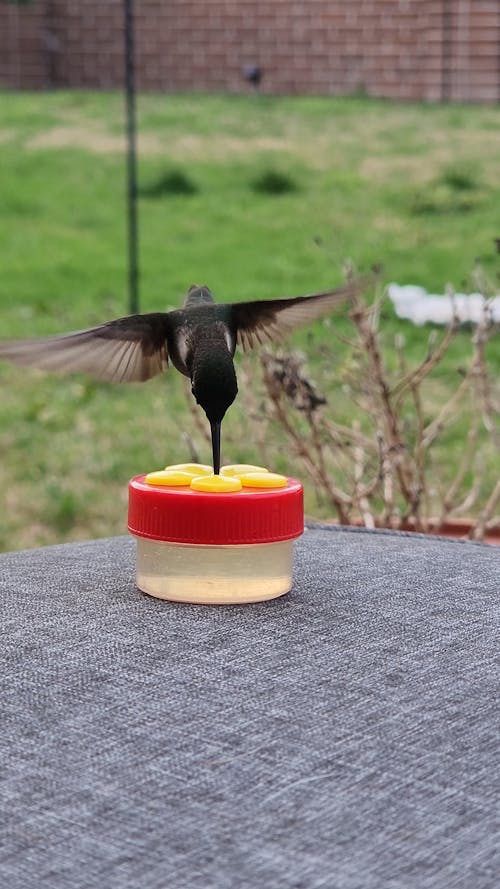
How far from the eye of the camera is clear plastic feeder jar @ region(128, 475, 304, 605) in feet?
4.14

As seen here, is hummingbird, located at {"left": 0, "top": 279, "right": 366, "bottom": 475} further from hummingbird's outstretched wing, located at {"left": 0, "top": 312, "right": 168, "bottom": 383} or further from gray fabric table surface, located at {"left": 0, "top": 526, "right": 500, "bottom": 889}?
gray fabric table surface, located at {"left": 0, "top": 526, "right": 500, "bottom": 889}

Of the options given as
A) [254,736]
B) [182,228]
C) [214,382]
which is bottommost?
[254,736]

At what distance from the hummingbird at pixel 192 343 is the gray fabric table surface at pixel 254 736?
225 millimetres

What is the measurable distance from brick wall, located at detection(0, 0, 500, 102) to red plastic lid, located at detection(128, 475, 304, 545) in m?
6.26

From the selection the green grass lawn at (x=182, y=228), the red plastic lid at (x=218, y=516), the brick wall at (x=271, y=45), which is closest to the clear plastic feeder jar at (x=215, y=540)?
the red plastic lid at (x=218, y=516)

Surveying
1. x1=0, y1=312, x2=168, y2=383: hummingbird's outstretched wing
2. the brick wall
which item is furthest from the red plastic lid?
the brick wall

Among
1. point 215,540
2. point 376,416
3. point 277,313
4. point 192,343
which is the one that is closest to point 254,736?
point 215,540

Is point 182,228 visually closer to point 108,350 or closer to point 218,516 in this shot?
point 108,350

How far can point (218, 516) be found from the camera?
1.26 meters

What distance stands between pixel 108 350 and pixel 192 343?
0.41 ft

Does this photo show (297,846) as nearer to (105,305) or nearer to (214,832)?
(214,832)

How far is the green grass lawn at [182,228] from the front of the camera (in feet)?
11.5

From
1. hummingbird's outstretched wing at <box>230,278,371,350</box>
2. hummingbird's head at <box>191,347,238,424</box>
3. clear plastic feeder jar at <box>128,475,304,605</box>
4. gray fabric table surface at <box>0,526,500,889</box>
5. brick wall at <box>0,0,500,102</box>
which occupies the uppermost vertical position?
brick wall at <box>0,0,500,102</box>

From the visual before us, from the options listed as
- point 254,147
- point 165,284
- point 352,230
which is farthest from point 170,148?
point 165,284
